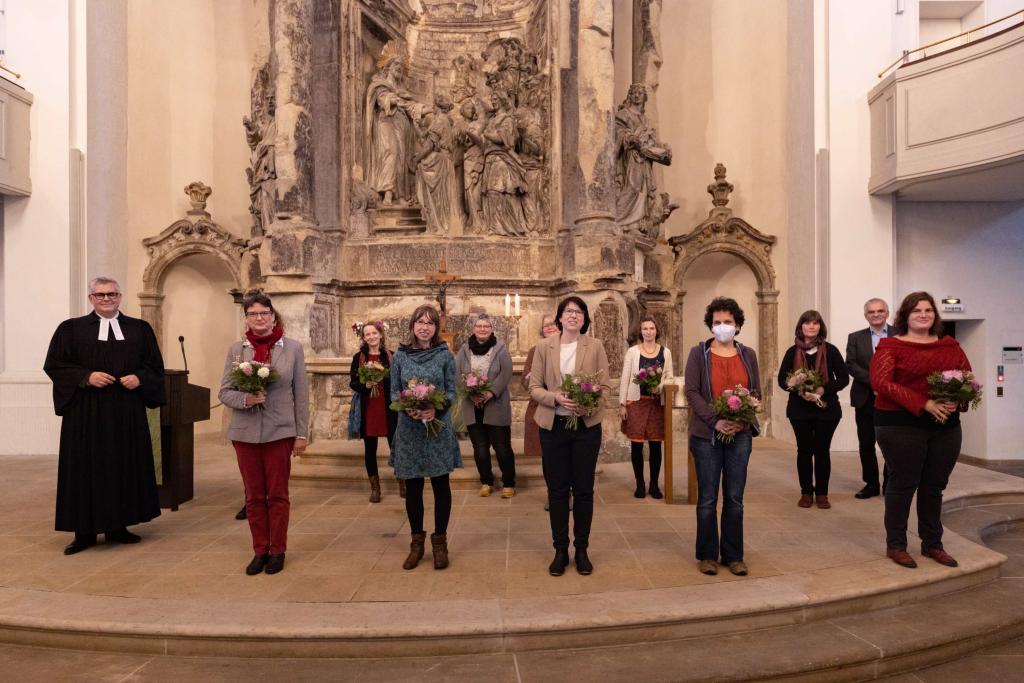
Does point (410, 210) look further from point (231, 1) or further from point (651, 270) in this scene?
point (231, 1)

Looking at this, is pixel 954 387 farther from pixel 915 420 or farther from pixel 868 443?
pixel 868 443

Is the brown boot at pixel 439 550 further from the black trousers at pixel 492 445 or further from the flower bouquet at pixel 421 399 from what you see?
the black trousers at pixel 492 445

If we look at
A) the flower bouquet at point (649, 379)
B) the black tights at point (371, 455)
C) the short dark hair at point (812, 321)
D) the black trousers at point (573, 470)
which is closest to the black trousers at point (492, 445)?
the black tights at point (371, 455)

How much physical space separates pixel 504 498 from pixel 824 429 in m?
3.01

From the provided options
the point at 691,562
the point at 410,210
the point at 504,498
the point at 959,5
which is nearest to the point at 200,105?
the point at 410,210

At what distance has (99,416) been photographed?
495cm

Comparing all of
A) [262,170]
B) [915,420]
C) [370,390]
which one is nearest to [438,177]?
[262,170]

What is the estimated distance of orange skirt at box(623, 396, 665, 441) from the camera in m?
6.26

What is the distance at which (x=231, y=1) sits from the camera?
1309 cm

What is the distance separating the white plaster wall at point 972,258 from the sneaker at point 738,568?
7992 mm

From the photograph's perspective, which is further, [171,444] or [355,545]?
[171,444]

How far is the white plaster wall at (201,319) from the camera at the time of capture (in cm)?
1238

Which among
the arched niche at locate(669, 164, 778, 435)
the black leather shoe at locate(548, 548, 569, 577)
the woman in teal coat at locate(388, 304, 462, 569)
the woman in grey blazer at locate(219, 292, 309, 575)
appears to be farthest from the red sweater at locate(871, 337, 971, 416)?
the arched niche at locate(669, 164, 778, 435)

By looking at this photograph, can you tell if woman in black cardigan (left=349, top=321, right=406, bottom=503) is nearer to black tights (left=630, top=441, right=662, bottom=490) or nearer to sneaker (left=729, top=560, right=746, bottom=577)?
black tights (left=630, top=441, right=662, bottom=490)
